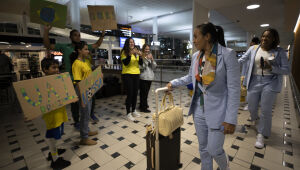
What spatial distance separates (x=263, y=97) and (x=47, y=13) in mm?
3381

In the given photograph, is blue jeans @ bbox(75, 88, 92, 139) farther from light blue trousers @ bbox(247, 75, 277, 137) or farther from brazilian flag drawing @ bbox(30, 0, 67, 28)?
light blue trousers @ bbox(247, 75, 277, 137)

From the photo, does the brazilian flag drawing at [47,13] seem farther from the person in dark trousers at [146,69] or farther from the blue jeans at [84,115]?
the person in dark trousers at [146,69]

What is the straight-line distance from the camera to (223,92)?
46.9 inches

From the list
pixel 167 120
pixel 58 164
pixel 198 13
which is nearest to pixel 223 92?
pixel 167 120

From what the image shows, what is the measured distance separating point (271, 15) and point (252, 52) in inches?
282

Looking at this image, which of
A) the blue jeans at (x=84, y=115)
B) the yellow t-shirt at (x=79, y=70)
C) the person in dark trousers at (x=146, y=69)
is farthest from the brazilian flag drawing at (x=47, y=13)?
the person in dark trousers at (x=146, y=69)

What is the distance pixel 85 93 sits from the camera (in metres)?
2.09

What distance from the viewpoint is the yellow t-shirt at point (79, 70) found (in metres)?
2.11

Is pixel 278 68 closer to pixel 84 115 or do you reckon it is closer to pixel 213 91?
pixel 213 91

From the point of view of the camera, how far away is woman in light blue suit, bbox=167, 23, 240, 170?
1125 mm

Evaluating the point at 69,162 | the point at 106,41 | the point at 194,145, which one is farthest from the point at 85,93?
the point at 106,41

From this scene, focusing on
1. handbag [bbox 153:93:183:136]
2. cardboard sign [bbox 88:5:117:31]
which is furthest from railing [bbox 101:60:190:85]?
handbag [bbox 153:93:183:136]

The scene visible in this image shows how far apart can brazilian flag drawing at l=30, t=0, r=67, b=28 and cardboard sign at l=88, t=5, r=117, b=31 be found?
466 mm

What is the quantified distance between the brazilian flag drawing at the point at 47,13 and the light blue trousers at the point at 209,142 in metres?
2.32
